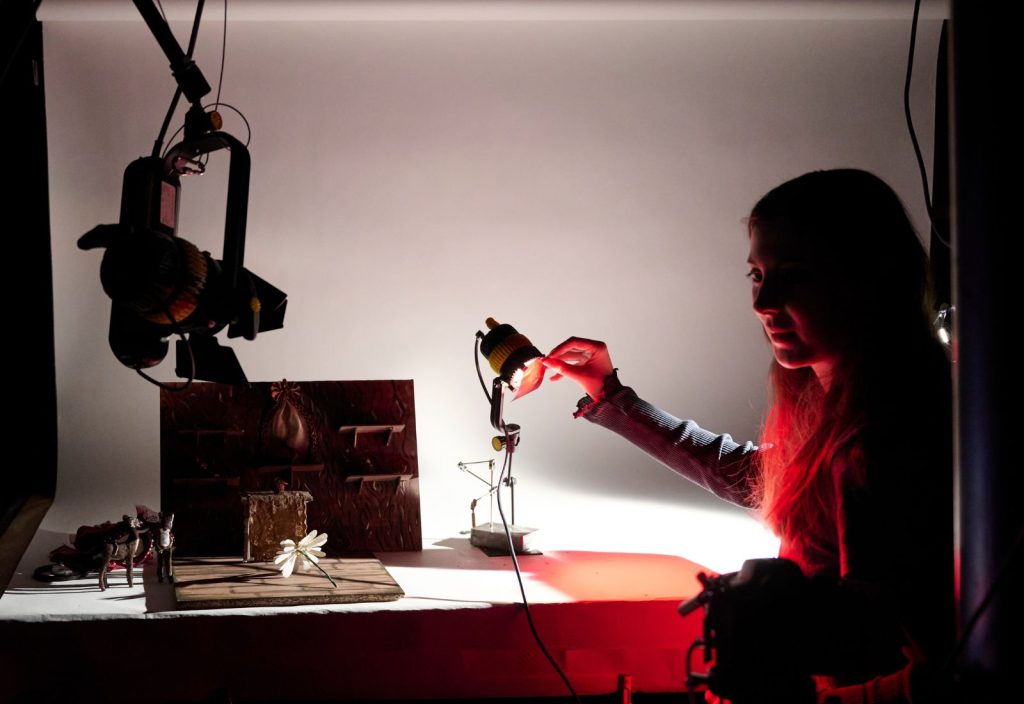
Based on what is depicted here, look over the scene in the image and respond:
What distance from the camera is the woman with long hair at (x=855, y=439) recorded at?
2.94ft

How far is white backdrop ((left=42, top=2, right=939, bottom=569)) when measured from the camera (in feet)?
6.56

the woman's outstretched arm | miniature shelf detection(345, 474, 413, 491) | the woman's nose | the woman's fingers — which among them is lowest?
miniature shelf detection(345, 474, 413, 491)

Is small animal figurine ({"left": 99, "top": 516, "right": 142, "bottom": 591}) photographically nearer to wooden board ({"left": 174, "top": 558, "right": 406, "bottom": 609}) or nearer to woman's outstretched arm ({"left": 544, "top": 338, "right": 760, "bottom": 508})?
wooden board ({"left": 174, "top": 558, "right": 406, "bottom": 609})

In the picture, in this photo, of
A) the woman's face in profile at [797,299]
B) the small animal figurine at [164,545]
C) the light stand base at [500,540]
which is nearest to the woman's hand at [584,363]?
the light stand base at [500,540]

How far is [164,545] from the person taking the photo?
149 centimetres

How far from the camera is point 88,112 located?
200 centimetres

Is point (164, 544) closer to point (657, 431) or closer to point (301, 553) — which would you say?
point (301, 553)

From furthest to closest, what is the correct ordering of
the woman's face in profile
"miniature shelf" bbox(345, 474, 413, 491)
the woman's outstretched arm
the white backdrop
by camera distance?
1. the white backdrop
2. "miniature shelf" bbox(345, 474, 413, 491)
3. the woman's outstretched arm
4. the woman's face in profile

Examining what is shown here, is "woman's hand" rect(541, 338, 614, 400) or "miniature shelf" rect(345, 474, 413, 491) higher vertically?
"woman's hand" rect(541, 338, 614, 400)

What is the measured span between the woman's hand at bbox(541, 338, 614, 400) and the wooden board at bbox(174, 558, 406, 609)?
48 centimetres

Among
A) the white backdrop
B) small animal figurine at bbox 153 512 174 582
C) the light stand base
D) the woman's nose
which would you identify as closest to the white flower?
small animal figurine at bbox 153 512 174 582

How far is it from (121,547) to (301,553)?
29 cm

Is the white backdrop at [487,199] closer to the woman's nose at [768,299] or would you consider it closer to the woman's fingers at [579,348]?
the woman's fingers at [579,348]

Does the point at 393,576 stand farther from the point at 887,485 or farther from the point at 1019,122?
the point at 1019,122
